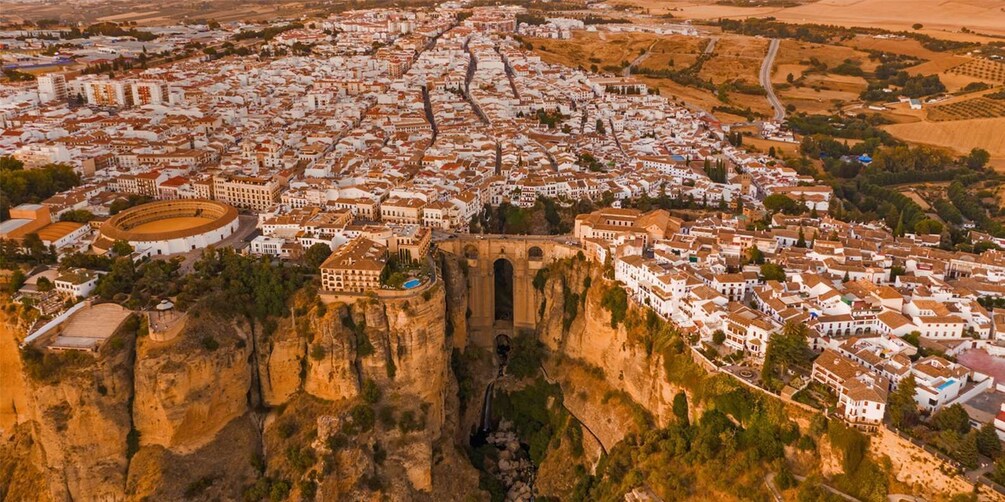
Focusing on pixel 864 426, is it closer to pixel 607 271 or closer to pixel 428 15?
pixel 607 271

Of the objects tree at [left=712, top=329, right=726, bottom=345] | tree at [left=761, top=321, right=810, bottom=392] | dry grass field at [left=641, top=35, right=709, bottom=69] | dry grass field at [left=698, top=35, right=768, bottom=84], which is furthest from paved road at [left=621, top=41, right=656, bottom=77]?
tree at [left=761, top=321, right=810, bottom=392]

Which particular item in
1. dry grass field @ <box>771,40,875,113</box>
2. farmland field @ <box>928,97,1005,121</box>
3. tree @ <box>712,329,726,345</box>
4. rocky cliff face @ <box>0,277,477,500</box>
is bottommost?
rocky cliff face @ <box>0,277,477,500</box>

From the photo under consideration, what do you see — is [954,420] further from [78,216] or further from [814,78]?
[814,78]

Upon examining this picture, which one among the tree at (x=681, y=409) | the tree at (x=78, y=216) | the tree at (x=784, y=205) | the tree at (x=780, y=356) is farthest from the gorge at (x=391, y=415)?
the tree at (x=784, y=205)

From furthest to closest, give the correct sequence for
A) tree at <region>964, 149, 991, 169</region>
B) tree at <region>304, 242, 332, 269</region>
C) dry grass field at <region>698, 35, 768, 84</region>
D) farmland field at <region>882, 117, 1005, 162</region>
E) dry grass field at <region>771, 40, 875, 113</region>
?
1. dry grass field at <region>698, 35, 768, 84</region>
2. dry grass field at <region>771, 40, 875, 113</region>
3. farmland field at <region>882, 117, 1005, 162</region>
4. tree at <region>964, 149, 991, 169</region>
5. tree at <region>304, 242, 332, 269</region>

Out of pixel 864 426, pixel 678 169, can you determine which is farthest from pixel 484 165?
pixel 864 426

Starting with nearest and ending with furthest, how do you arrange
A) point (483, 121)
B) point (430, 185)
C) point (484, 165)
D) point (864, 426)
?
1. point (864, 426)
2. point (430, 185)
3. point (484, 165)
4. point (483, 121)

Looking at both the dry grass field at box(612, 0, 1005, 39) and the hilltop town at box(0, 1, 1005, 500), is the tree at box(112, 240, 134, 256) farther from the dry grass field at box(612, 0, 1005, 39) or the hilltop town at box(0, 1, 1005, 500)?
the dry grass field at box(612, 0, 1005, 39)

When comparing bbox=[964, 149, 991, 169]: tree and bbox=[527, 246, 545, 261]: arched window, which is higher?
bbox=[527, 246, 545, 261]: arched window
